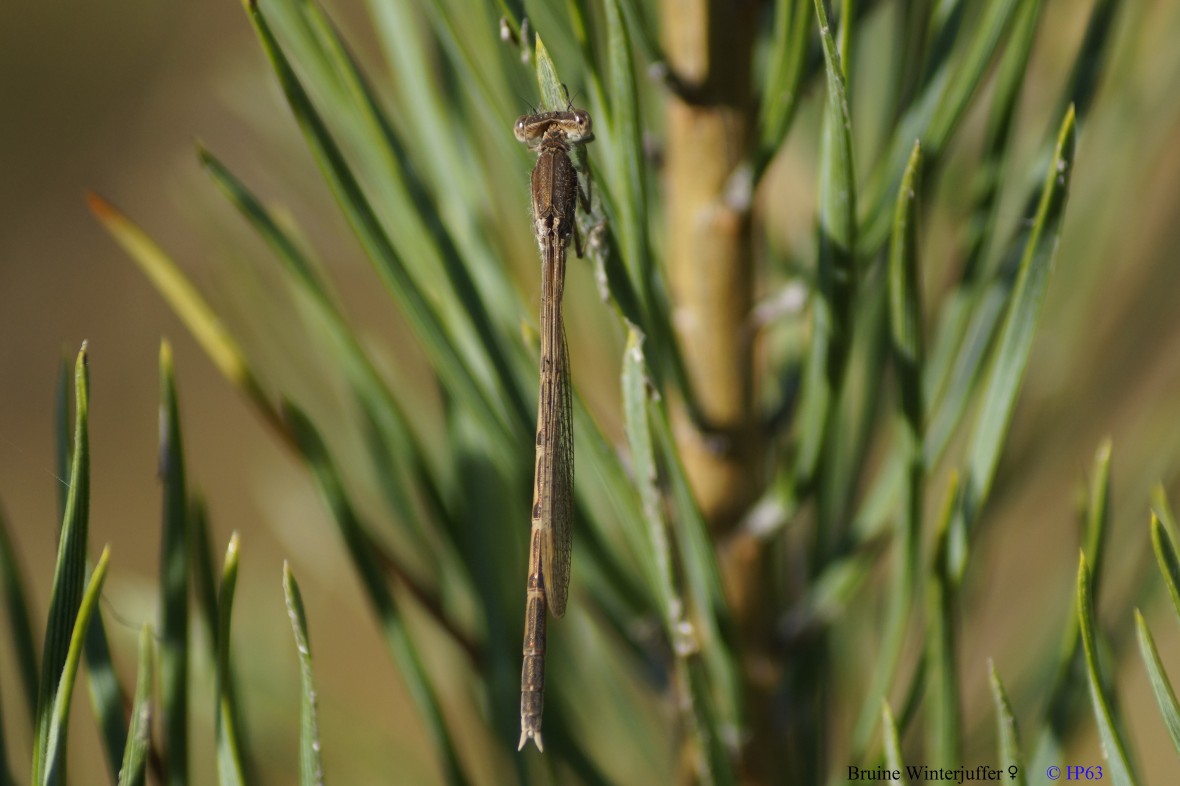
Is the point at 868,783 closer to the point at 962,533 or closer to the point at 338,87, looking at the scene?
the point at 962,533

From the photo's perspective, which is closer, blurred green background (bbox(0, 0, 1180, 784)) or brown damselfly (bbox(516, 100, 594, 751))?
brown damselfly (bbox(516, 100, 594, 751))

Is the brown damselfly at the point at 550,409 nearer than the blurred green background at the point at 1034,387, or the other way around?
the brown damselfly at the point at 550,409

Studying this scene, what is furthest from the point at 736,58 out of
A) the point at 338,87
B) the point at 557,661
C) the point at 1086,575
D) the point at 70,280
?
the point at 70,280

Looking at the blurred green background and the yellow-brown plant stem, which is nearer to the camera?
the yellow-brown plant stem

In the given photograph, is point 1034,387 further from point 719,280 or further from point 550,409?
point 550,409

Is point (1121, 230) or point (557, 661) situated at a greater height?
point (1121, 230)

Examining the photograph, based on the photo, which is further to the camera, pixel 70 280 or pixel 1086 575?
pixel 70 280
